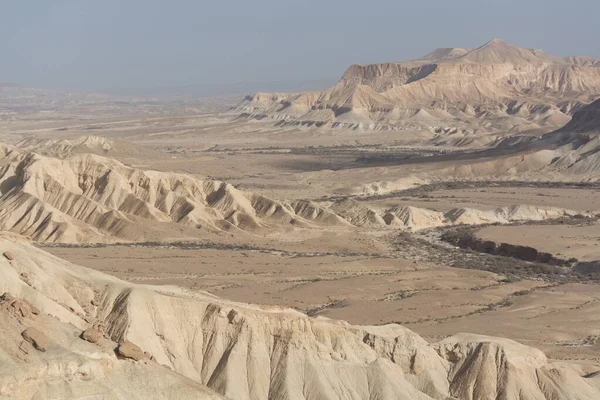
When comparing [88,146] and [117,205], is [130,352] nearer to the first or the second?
[117,205]

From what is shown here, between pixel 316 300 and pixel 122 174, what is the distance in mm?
30156

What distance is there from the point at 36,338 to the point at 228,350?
675cm

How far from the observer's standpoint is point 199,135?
180250mm

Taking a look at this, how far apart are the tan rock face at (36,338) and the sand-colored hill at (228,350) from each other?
0.16 ft

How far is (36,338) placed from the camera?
66.4ft

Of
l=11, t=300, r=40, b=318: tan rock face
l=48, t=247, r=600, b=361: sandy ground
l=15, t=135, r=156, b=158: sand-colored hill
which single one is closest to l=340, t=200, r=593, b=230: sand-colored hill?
l=48, t=247, r=600, b=361: sandy ground

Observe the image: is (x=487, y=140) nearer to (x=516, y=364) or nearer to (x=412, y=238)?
(x=412, y=238)

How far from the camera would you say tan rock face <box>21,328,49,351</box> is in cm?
2016

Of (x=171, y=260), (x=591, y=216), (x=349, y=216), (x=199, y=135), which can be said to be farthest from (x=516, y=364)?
(x=199, y=135)

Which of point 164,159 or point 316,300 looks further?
point 164,159

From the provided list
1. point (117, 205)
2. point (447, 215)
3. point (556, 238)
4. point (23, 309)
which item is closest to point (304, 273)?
point (556, 238)

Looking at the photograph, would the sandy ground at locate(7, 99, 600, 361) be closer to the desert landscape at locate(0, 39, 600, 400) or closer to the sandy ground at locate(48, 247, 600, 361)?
the sandy ground at locate(48, 247, 600, 361)

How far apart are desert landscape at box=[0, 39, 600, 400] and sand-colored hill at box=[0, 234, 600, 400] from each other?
0.17ft

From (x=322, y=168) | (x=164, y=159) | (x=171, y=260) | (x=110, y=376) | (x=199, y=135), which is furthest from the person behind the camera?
(x=199, y=135)
